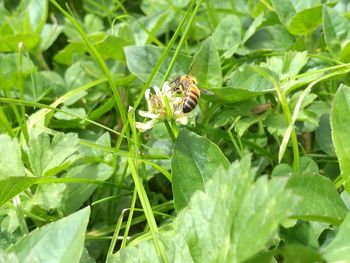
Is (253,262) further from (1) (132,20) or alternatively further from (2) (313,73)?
(1) (132,20)

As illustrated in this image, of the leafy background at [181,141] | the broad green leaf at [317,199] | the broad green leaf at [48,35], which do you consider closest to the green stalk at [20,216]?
the leafy background at [181,141]

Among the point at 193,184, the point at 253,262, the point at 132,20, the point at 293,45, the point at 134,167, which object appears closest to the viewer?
the point at 253,262

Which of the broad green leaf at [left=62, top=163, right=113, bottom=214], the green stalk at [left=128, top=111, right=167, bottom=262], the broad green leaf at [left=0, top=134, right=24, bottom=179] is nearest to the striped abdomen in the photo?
the green stalk at [left=128, top=111, right=167, bottom=262]

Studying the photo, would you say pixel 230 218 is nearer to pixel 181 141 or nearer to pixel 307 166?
pixel 181 141

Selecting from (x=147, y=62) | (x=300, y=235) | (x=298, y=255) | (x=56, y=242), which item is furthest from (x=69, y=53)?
(x=298, y=255)

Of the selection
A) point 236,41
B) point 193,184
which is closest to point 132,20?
point 236,41

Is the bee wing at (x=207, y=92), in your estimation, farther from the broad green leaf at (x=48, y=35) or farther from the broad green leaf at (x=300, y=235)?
the broad green leaf at (x=48, y=35)
